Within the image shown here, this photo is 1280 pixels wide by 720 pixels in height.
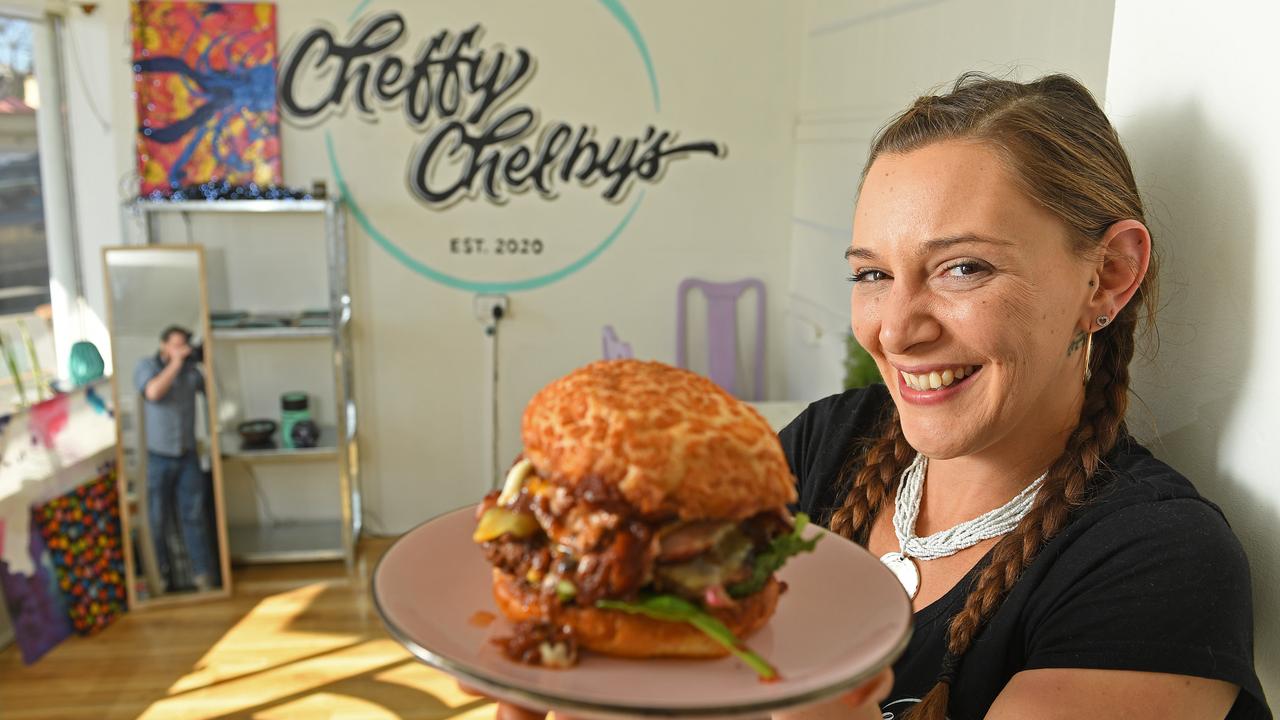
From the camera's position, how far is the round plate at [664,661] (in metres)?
0.92

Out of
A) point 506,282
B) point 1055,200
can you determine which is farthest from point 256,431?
point 1055,200

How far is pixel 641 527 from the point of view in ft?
3.40

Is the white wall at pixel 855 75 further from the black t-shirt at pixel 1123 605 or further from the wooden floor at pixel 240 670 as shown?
the wooden floor at pixel 240 670

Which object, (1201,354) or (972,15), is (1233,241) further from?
(972,15)

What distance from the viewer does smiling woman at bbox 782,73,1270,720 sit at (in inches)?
45.0

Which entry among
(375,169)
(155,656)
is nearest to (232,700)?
(155,656)

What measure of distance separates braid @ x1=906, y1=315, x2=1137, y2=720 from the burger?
1.10 ft

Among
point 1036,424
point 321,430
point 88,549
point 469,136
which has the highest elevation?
point 469,136

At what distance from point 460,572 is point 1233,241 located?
1.10m

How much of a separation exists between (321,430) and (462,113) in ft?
5.71

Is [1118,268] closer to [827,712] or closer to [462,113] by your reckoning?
[827,712]

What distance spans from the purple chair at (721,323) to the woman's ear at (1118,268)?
12.2ft

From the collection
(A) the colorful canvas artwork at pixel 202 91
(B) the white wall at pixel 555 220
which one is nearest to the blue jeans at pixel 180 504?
(B) the white wall at pixel 555 220

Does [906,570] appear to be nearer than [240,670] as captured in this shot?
Yes
